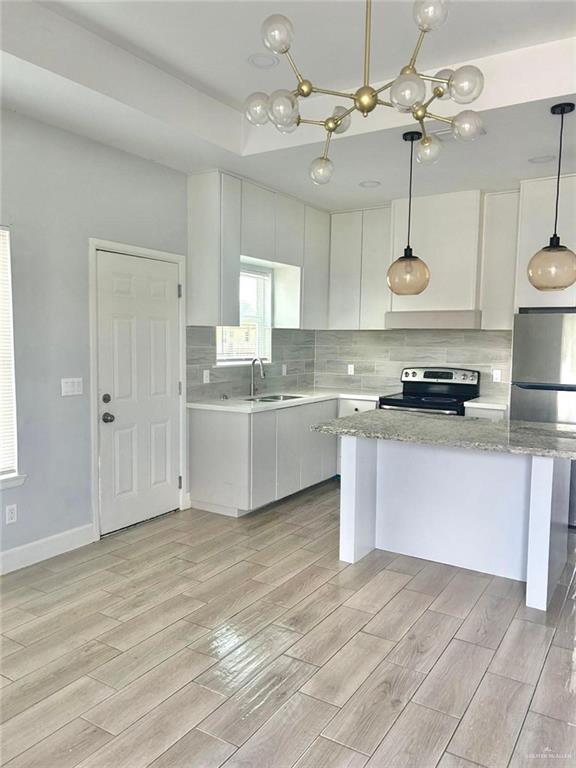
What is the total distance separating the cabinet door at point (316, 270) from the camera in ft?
17.3

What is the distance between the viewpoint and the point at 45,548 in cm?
340

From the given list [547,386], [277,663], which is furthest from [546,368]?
[277,663]

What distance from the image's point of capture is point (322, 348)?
6.05m

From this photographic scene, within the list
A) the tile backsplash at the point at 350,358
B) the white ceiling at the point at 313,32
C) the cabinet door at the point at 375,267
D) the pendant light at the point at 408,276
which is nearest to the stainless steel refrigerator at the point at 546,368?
the tile backsplash at the point at 350,358

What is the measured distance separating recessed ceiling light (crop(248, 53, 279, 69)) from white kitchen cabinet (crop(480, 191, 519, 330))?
2425 mm

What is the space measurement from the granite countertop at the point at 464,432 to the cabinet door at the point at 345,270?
6.85 ft

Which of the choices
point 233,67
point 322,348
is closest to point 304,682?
point 233,67

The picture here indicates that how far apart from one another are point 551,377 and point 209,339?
269 cm

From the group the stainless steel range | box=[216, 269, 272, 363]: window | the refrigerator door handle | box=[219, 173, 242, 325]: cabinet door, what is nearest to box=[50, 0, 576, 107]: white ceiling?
box=[219, 173, 242, 325]: cabinet door

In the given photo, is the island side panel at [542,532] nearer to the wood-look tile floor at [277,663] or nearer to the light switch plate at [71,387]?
the wood-look tile floor at [277,663]

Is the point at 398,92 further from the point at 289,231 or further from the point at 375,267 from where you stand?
the point at 375,267

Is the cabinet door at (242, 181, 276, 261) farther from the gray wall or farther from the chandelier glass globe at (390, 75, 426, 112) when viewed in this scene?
the chandelier glass globe at (390, 75, 426, 112)

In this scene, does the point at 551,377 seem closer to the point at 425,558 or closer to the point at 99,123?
the point at 425,558

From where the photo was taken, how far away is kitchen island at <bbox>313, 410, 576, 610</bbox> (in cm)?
285
